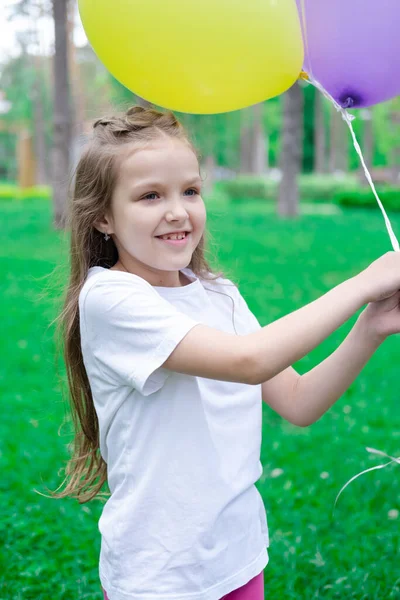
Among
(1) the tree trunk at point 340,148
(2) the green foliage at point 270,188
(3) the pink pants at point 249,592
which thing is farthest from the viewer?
(1) the tree trunk at point 340,148

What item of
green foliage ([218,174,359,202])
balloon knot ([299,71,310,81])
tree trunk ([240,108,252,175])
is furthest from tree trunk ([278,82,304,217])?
tree trunk ([240,108,252,175])

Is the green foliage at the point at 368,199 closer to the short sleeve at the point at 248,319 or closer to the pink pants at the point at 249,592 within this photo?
the short sleeve at the point at 248,319

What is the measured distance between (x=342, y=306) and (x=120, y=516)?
2.10 ft

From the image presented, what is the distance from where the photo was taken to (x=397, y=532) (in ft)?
10.5

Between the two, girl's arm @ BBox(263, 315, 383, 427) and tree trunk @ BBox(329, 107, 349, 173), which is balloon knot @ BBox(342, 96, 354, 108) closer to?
girl's arm @ BBox(263, 315, 383, 427)

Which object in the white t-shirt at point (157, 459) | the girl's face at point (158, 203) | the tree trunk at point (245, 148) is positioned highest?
the girl's face at point (158, 203)

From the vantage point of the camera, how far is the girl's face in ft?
5.20

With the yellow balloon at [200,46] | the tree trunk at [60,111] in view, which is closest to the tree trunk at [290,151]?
the tree trunk at [60,111]

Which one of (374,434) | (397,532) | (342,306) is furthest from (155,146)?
(374,434)

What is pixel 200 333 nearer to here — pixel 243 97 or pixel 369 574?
pixel 243 97

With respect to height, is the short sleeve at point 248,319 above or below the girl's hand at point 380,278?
below

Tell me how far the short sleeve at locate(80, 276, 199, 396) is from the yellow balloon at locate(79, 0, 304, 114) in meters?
0.48

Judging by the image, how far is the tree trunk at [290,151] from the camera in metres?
13.4

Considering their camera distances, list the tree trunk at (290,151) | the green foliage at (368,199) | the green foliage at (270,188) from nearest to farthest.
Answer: the tree trunk at (290,151) < the green foliage at (368,199) < the green foliage at (270,188)
